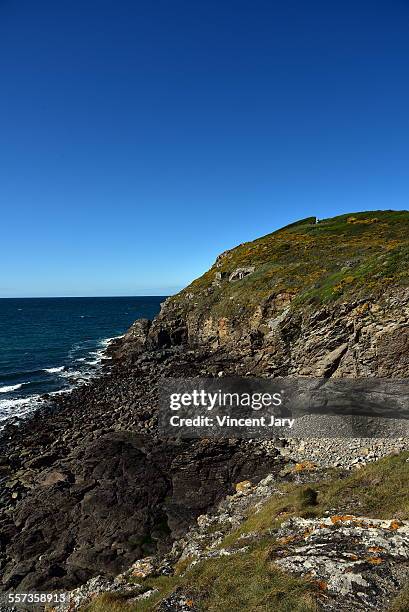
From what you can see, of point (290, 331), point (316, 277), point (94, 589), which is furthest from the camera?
point (316, 277)

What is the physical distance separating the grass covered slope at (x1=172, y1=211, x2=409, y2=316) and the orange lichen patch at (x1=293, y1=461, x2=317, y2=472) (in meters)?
14.6

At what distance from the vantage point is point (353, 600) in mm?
8453

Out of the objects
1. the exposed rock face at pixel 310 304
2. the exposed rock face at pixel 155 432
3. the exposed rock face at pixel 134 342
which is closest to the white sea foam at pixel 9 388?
the exposed rock face at pixel 155 432

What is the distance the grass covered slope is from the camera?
33.2 meters

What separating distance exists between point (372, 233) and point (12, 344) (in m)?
74.7

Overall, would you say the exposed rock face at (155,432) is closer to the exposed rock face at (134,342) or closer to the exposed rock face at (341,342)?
the exposed rock face at (341,342)

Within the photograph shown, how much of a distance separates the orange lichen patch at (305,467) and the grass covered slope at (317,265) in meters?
14.6

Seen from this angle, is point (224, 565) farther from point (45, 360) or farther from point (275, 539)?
point (45, 360)

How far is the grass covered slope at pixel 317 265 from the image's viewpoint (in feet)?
109

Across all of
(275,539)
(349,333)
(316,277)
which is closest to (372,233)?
(316,277)

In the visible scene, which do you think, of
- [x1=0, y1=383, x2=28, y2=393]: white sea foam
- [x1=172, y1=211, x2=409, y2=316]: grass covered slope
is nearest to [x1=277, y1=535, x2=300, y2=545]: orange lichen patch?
[x1=172, y1=211, x2=409, y2=316]: grass covered slope

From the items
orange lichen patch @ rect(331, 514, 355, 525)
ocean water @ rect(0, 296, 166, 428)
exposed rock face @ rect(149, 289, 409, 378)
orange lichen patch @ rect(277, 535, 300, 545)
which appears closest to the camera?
orange lichen patch @ rect(277, 535, 300, 545)

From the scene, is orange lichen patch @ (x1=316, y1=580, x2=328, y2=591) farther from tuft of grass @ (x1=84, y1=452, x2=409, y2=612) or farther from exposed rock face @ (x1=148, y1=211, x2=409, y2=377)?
exposed rock face @ (x1=148, y1=211, x2=409, y2=377)

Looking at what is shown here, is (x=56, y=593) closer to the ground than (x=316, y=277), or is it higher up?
closer to the ground
